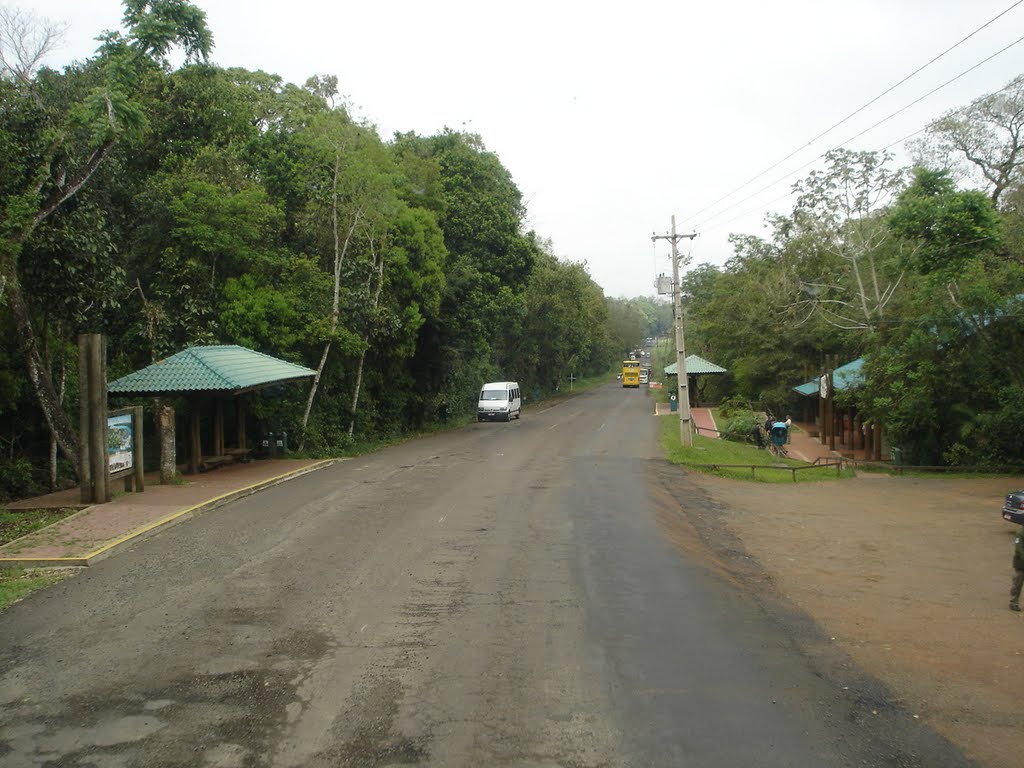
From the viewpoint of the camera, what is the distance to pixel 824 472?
26500 millimetres

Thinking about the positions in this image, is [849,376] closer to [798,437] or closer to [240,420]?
[798,437]

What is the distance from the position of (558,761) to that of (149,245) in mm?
22793

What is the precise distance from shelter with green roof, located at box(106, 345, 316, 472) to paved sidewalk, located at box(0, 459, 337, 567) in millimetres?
1276

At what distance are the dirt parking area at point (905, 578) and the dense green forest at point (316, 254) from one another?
623 centimetres

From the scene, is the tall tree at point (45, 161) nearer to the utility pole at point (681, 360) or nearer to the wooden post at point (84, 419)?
the wooden post at point (84, 419)

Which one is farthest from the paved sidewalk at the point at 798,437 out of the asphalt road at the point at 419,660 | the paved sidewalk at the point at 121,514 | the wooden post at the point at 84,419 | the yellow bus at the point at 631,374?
the yellow bus at the point at 631,374

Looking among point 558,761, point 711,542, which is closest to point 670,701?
point 558,761

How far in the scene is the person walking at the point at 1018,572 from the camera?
9.52m

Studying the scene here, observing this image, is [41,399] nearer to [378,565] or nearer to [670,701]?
[378,565]

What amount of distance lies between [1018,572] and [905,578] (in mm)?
1888

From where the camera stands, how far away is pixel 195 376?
61.5 feet

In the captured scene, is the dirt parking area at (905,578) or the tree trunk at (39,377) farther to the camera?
the tree trunk at (39,377)

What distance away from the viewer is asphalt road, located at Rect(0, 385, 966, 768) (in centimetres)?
558

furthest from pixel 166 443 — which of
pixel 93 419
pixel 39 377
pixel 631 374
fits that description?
pixel 631 374
